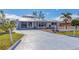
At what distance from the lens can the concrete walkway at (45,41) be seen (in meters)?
7.66

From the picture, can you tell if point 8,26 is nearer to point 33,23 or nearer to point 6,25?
point 6,25

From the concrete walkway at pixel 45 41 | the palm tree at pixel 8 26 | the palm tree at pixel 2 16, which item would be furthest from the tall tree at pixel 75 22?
the palm tree at pixel 2 16

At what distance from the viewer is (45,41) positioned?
7711 millimetres

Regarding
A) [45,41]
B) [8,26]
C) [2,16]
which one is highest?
[2,16]

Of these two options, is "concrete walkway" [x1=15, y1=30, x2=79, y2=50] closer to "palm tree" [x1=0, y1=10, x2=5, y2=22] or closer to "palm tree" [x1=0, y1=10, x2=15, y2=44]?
"palm tree" [x1=0, y1=10, x2=15, y2=44]

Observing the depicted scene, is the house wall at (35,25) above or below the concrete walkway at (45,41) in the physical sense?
above

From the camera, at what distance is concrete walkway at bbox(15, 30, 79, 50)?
7.66 metres

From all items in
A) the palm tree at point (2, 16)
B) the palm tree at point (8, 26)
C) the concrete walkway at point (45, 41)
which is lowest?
the concrete walkway at point (45, 41)

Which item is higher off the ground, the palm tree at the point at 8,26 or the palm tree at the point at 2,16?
the palm tree at the point at 2,16

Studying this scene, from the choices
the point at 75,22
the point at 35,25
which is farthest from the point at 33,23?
the point at 75,22

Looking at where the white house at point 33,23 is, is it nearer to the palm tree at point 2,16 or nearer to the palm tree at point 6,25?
the palm tree at point 6,25

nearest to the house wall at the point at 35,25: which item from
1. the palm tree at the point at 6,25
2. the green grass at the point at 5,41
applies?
the palm tree at the point at 6,25

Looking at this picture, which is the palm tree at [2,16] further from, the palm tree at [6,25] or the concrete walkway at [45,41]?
the concrete walkway at [45,41]
